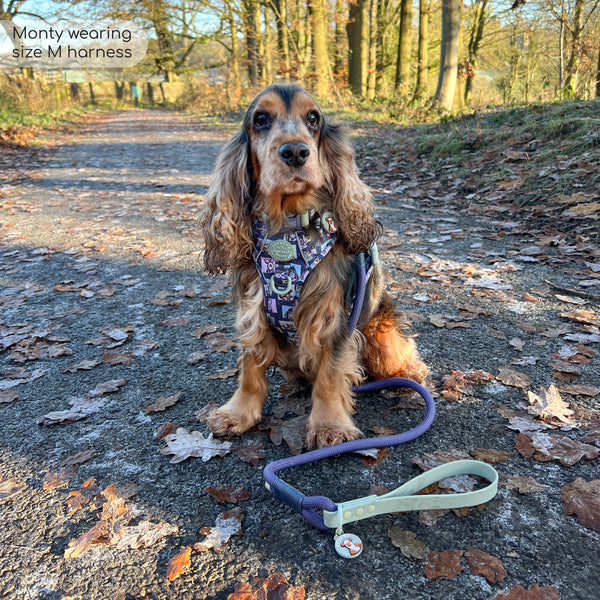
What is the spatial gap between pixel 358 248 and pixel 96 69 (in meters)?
49.5

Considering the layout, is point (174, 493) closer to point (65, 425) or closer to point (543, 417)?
point (65, 425)

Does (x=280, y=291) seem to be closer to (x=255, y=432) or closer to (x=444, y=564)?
(x=255, y=432)

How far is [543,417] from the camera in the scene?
258 cm

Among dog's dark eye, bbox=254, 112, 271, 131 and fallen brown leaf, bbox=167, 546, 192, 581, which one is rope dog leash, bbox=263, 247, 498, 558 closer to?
fallen brown leaf, bbox=167, 546, 192, 581

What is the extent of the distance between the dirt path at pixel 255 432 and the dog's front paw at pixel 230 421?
75 millimetres

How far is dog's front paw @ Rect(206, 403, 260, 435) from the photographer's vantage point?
2605 millimetres

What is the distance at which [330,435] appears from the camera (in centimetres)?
250

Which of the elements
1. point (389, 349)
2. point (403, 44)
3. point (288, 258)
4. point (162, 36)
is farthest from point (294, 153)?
point (162, 36)

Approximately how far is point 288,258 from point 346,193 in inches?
19.9

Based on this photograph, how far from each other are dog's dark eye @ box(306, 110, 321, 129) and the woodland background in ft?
29.7

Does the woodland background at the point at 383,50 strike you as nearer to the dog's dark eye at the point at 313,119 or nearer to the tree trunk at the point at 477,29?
the tree trunk at the point at 477,29

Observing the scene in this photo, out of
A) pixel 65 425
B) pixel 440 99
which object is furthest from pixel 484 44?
pixel 65 425

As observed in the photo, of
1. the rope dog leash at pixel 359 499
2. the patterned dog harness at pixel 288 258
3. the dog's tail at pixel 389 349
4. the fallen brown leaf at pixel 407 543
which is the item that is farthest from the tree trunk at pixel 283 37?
the fallen brown leaf at pixel 407 543

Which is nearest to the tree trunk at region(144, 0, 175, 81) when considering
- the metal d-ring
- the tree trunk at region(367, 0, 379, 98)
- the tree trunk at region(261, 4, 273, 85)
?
the tree trunk at region(261, 4, 273, 85)
